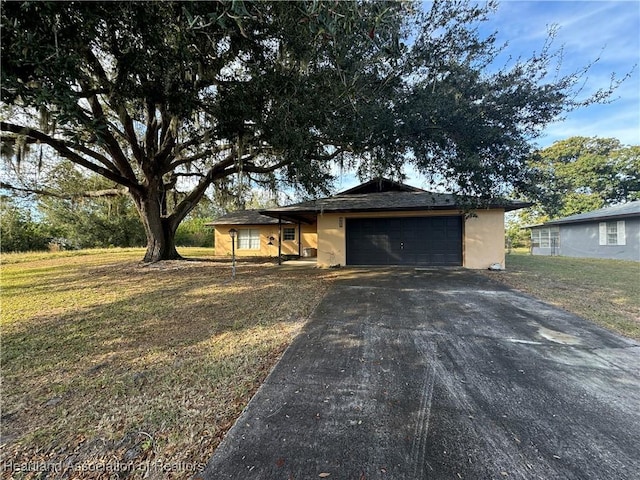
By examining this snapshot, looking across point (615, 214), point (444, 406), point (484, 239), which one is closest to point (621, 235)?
point (615, 214)

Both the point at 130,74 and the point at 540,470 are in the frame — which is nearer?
the point at 540,470

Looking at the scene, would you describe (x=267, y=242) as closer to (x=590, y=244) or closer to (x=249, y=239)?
A: (x=249, y=239)

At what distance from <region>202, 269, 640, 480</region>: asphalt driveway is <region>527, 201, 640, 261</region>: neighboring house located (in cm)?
1510

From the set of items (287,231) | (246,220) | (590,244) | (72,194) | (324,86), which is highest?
(324,86)

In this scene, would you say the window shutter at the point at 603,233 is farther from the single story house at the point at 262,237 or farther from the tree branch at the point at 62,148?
the tree branch at the point at 62,148

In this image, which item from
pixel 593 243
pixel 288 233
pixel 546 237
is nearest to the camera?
pixel 593 243

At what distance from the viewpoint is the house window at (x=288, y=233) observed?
18.0 m

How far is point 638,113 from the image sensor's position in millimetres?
11156

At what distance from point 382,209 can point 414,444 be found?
9.04 metres

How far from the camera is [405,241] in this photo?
37.3ft

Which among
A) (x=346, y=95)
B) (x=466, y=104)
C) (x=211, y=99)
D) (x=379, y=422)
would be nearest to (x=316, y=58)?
(x=346, y=95)

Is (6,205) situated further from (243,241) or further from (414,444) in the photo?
(414,444)

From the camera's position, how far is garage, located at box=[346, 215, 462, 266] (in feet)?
36.2

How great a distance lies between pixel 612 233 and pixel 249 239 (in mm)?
20774
